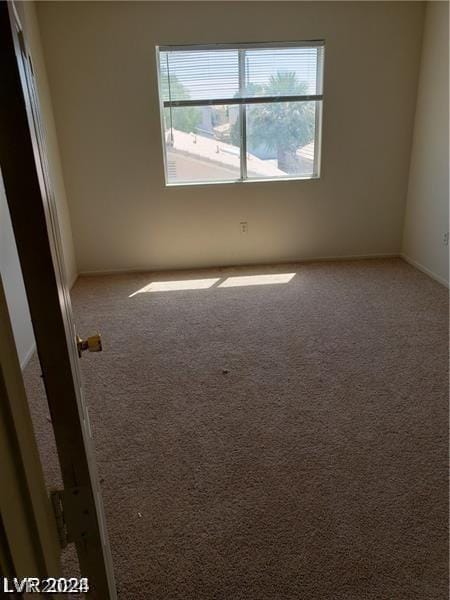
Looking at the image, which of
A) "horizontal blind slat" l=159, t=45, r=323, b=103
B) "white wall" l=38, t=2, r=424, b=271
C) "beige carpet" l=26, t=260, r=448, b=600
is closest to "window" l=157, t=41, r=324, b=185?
"horizontal blind slat" l=159, t=45, r=323, b=103

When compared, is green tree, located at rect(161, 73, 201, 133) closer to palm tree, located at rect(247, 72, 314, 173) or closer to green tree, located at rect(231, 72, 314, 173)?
green tree, located at rect(231, 72, 314, 173)

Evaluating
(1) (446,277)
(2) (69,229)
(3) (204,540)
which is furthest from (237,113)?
(3) (204,540)

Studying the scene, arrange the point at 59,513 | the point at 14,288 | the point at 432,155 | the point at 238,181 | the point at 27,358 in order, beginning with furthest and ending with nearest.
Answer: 1. the point at 238,181
2. the point at 432,155
3. the point at 27,358
4. the point at 14,288
5. the point at 59,513

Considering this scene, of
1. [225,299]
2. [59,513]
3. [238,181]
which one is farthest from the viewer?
[238,181]

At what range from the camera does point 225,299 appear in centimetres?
381

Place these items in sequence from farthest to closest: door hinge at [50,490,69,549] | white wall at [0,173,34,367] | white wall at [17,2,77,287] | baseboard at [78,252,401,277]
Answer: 1. baseboard at [78,252,401,277]
2. white wall at [17,2,77,287]
3. white wall at [0,173,34,367]
4. door hinge at [50,490,69,549]

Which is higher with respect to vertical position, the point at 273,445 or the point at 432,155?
the point at 432,155

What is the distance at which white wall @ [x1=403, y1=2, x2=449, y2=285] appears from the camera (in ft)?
12.7

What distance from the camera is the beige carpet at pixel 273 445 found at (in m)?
1.48

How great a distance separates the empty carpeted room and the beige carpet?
0.03 feet

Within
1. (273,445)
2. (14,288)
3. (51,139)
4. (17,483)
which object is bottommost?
(273,445)

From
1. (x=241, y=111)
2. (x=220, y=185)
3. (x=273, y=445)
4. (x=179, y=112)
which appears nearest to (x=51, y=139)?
(x=179, y=112)

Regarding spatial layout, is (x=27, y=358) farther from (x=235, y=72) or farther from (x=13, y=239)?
(x=235, y=72)

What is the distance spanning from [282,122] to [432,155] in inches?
56.4
